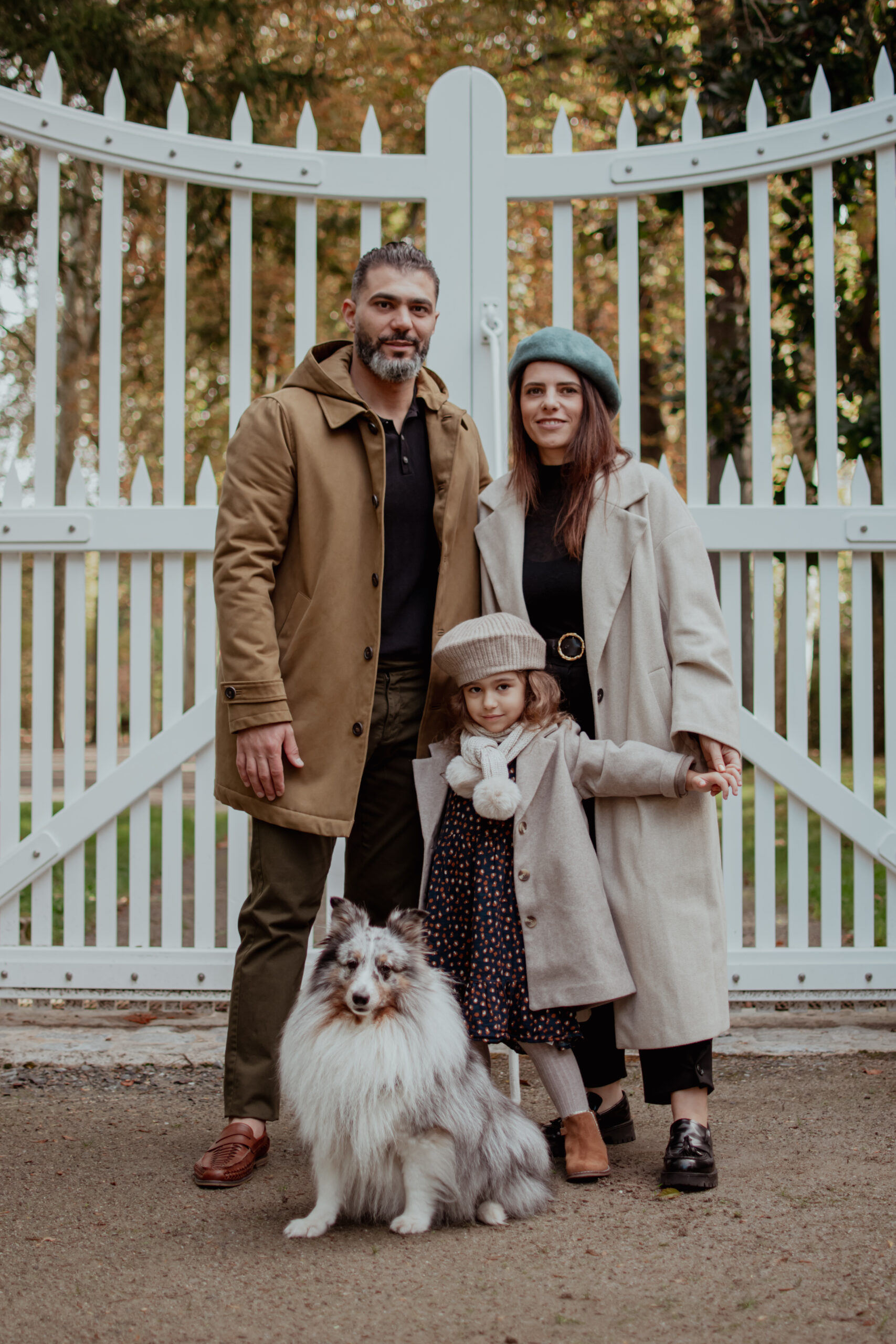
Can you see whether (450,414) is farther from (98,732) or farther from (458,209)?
(98,732)

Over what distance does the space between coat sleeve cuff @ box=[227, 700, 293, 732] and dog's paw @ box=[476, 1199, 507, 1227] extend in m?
1.29

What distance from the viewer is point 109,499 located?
163 inches

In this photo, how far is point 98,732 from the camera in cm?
418

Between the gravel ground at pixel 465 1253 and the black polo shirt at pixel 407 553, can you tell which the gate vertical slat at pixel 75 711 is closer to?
the gravel ground at pixel 465 1253

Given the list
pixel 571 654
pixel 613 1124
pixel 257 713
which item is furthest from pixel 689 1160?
pixel 257 713

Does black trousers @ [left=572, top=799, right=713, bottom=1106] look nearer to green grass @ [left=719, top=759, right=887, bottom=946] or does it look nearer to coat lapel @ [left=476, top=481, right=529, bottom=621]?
coat lapel @ [left=476, top=481, right=529, bottom=621]

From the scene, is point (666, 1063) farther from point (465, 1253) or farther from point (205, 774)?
point (205, 774)

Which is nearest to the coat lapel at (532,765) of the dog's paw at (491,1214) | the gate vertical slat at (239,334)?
the dog's paw at (491,1214)

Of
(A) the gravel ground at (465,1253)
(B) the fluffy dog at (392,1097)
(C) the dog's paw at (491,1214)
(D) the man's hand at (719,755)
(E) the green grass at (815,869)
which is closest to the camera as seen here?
(A) the gravel ground at (465,1253)

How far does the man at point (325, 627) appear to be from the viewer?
315 centimetres

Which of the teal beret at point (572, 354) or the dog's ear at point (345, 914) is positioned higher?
the teal beret at point (572, 354)

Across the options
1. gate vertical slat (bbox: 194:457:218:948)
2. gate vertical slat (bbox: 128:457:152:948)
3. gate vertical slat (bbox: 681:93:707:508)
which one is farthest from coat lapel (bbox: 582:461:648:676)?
gate vertical slat (bbox: 128:457:152:948)

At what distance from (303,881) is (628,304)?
233 centimetres

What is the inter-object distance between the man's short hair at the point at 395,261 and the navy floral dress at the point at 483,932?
144 cm
